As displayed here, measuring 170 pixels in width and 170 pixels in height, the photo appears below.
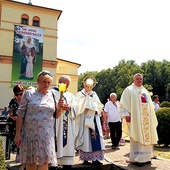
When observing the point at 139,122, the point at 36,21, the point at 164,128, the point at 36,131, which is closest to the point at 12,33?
the point at 36,21

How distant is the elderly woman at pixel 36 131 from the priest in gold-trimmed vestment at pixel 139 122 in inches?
121

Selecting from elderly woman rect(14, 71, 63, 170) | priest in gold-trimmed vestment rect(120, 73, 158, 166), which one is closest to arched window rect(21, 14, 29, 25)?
priest in gold-trimmed vestment rect(120, 73, 158, 166)

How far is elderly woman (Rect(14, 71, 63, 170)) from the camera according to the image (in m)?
4.10

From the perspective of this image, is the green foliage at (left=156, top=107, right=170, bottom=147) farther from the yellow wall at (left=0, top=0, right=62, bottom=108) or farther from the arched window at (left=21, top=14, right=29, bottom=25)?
the arched window at (left=21, top=14, right=29, bottom=25)

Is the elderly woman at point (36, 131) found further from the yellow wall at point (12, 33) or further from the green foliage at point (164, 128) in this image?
the yellow wall at point (12, 33)

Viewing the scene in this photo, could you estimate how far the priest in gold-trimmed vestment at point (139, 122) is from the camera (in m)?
6.70

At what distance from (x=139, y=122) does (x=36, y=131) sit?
344cm

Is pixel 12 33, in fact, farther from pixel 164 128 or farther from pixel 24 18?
pixel 164 128

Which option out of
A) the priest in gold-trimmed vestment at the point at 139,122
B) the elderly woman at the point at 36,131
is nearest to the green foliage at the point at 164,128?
the priest in gold-trimmed vestment at the point at 139,122

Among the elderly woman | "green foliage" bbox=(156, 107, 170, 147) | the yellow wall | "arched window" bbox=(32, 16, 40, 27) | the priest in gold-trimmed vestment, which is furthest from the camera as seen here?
"arched window" bbox=(32, 16, 40, 27)

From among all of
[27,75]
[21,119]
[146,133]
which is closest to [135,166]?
[146,133]

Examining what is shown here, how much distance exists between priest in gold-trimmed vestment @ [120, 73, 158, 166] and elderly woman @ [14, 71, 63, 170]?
3073mm

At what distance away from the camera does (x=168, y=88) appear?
62375 mm

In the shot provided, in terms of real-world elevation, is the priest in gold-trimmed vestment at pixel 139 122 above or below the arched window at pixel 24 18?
below
